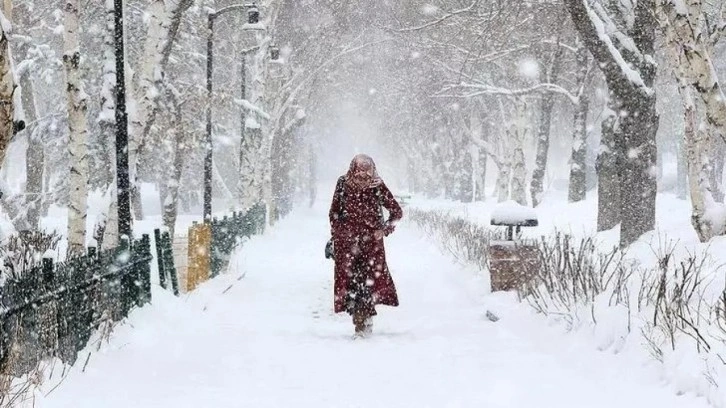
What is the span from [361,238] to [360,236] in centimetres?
2

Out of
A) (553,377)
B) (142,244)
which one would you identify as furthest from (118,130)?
(553,377)

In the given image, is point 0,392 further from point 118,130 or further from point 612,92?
point 612,92

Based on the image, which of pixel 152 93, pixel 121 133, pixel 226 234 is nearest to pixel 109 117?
pixel 152 93

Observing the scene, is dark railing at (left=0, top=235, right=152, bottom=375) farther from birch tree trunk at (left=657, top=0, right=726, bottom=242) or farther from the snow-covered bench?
birch tree trunk at (left=657, top=0, right=726, bottom=242)

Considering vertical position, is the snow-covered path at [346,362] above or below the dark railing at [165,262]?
below

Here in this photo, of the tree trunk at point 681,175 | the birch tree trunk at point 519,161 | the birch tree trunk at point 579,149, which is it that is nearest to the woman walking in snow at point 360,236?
the birch tree trunk at point 579,149

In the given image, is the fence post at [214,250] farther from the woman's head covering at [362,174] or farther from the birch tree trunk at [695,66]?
the birch tree trunk at [695,66]

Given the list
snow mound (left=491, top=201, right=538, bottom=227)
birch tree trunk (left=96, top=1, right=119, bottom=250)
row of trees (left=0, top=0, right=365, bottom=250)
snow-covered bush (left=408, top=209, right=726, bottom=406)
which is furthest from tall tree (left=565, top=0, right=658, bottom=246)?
birch tree trunk (left=96, top=1, right=119, bottom=250)

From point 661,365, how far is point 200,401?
3.16 m

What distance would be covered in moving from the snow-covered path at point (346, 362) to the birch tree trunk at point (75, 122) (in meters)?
2.37

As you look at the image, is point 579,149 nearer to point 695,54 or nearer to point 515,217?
point 515,217

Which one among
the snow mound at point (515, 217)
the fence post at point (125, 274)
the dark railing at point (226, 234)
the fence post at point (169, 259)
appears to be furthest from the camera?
the dark railing at point (226, 234)

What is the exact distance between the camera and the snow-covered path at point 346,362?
477cm

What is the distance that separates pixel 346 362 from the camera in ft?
19.6
